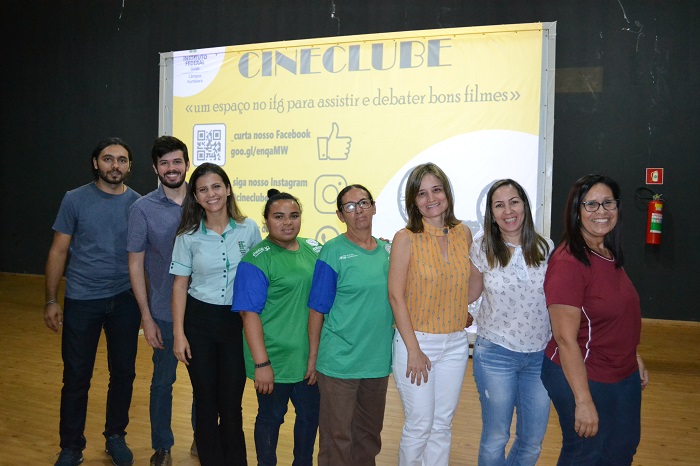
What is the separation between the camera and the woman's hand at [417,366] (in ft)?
7.24

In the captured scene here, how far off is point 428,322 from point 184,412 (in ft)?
7.58

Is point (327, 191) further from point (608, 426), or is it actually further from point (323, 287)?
point (608, 426)

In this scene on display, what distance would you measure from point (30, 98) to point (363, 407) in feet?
32.4

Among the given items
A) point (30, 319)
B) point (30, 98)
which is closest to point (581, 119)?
point (30, 319)

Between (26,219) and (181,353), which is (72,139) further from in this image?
(181,353)

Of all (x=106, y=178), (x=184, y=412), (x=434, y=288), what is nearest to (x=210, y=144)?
(x=184, y=412)

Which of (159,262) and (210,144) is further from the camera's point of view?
(210,144)

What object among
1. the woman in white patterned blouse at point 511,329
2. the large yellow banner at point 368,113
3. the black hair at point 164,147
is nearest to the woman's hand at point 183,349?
the black hair at point 164,147

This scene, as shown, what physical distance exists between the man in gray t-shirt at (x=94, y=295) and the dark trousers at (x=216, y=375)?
0.74 m

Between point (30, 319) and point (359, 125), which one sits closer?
point (359, 125)

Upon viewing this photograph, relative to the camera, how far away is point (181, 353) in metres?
2.53

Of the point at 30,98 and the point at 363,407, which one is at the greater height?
the point at 30,98

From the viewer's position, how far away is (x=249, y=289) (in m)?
2.37

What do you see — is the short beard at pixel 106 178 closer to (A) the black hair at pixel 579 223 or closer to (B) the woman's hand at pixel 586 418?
(A) the black hair at pixel 579 223
